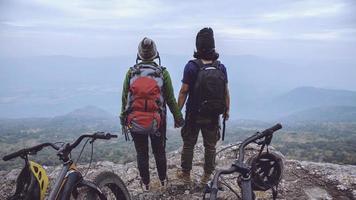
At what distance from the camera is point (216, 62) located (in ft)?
24.3

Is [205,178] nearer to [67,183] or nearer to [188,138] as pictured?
[188,138]

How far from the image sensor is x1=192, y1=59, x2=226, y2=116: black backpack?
23.6 ft

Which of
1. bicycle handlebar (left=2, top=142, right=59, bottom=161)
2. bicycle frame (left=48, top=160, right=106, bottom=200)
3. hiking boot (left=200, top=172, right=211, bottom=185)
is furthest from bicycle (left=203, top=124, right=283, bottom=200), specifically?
hiking boot (left=200, top=172, right=211, bottom=185)

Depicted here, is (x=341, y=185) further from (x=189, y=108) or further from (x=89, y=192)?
(x=89, y=192)

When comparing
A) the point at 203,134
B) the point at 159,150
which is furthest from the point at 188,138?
the point at 159,150

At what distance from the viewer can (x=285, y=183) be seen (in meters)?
8.73

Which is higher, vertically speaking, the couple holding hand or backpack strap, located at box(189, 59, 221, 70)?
backpack strap, located at box(189, 59, 221, 70)

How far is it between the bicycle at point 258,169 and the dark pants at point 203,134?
96.4 inches

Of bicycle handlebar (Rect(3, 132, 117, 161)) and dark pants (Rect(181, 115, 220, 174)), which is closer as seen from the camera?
bicycle handlebar (Rect(3, 132, 117, 161))

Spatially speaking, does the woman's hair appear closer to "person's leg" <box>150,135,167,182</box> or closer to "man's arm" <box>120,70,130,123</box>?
"man's arm" <box>120,70,130,123</box>

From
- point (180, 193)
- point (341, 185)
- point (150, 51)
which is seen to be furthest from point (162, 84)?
point (341, 185)

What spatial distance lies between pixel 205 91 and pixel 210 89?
110mm

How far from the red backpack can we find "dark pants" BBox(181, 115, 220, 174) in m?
1.01

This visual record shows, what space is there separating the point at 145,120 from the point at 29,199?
3225 millimetres
